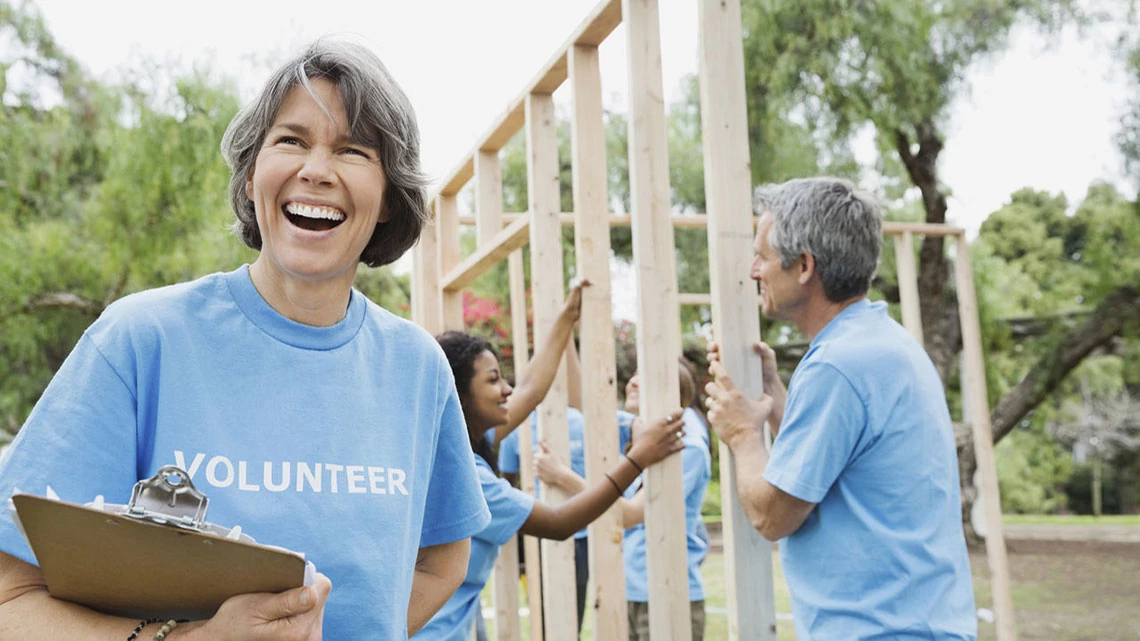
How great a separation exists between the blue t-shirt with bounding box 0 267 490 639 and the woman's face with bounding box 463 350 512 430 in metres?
1.85

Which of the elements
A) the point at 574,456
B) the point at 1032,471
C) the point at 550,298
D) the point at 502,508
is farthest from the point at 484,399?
the point at 1032,471

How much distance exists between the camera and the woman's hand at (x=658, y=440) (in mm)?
2898

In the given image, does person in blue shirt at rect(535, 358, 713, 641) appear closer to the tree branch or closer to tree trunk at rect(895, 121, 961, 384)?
tree trunk at rect(895, 121, 961, 384)

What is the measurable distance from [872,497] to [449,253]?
3375mm

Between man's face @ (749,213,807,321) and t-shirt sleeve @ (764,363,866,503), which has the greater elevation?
man's face @ (749,213,807,321)

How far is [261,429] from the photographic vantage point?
133 cm

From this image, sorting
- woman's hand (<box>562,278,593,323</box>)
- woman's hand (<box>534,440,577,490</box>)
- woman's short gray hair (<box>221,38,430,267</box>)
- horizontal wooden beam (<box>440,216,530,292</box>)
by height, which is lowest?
woman's hand (<box>534,440,577,490</box>)

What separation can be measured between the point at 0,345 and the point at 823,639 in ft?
36.4

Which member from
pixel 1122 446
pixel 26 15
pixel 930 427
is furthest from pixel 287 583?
pixel 1122 446

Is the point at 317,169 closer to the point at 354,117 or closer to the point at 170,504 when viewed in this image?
the point at 354,117

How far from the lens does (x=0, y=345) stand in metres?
11.2

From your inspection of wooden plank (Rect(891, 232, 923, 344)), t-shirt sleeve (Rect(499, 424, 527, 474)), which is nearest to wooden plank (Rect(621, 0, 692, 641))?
t-shirt sleeve (Rect(499, 424, 527, 474))

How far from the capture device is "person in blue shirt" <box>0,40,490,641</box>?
118 cm

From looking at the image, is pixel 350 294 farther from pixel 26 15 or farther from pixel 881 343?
pixel 26 15
